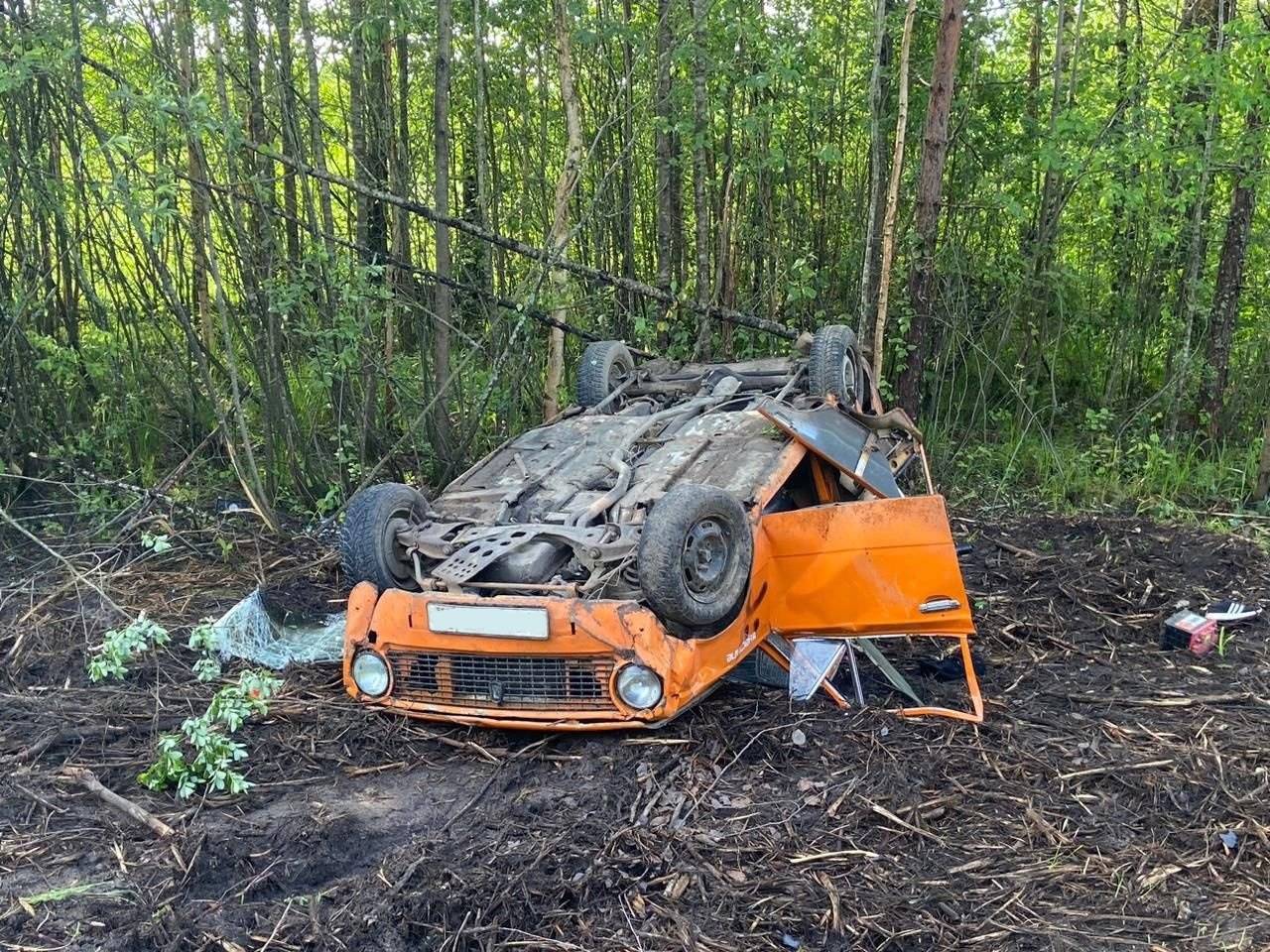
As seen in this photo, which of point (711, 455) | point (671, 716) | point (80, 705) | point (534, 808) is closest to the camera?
point (534, 808)

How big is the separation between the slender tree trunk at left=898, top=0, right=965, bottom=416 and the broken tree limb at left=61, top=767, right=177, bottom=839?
647 cm

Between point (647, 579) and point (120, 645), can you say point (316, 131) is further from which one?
point (647, 579)

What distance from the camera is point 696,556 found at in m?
4.08

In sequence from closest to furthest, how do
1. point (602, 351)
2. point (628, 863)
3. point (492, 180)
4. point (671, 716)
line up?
point (628, 863) < point (671, 716) < point (602, 351) < point (492, 180)

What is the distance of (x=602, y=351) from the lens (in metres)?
6.45

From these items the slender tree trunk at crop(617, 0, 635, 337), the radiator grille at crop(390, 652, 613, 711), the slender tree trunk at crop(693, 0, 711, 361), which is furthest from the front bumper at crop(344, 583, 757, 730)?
the slender tree trunk at crop(617, 0, 635, 337)

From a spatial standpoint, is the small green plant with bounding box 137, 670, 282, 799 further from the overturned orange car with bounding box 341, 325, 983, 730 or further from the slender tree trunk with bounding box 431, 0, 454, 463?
the slender tree trunk with bounding box 431, 0, 454, 463

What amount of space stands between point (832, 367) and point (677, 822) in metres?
2.93

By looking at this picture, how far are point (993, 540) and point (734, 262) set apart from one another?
4.26m

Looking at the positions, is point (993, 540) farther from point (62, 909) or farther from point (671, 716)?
point (62, 909)

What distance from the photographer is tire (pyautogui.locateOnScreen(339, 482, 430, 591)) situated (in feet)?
15.0

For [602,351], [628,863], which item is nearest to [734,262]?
[602,351]

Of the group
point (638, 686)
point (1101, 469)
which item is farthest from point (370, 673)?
point (1101, 469)

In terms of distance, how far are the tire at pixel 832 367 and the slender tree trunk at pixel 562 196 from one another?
226 cm
